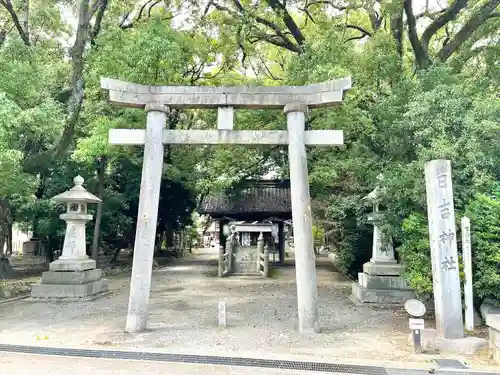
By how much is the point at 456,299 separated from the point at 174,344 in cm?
475

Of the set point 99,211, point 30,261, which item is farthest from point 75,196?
point 30,261

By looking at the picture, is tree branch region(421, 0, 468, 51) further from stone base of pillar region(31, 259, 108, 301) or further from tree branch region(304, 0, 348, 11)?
stone base of pillar region(31, 259, 108, 301)

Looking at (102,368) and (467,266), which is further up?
(467,266)

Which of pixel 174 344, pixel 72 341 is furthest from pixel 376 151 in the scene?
pixel 72 341

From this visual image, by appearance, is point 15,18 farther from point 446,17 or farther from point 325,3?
point 446,17

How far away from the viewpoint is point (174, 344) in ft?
22.5

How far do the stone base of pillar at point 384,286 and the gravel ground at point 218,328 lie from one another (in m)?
0.56

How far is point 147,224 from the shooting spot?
25.8 ft

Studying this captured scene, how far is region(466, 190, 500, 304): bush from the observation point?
281 inches

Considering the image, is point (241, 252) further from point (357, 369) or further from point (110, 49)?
point (357, 369)

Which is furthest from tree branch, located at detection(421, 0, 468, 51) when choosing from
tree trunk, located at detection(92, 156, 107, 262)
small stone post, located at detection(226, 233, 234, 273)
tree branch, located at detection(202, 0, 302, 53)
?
tree trunk, located at detection(92, 156, 107, 262)

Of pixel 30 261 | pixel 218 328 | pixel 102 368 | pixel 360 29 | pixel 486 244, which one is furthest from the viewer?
pixel 30 261

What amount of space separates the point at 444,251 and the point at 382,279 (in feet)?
14.6

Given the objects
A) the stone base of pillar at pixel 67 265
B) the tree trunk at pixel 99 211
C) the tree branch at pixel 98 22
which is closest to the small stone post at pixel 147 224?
the stone base of pillar at pixel 67 265
